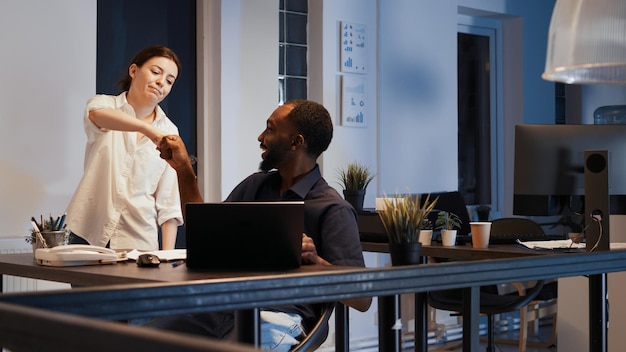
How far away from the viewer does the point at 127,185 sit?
370 cm

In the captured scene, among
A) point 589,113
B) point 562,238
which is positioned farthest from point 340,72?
point 589,113

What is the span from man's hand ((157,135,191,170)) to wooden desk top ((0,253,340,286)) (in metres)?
0.40

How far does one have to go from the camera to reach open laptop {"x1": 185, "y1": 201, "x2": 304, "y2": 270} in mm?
2279

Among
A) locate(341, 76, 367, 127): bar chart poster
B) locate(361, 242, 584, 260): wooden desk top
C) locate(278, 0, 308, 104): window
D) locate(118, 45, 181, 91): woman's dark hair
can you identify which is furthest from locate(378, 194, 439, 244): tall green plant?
locate(341, 76, 367, 127): bar chart poster

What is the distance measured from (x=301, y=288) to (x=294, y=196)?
56.8 inches

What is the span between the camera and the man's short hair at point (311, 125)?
303cm

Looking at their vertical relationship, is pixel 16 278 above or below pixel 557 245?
below

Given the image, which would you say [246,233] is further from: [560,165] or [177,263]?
[560,165]

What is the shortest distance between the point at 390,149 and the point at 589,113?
210cm

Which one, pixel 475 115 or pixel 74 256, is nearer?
pixel 74 256

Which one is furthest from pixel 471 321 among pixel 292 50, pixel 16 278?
pixel 292 50

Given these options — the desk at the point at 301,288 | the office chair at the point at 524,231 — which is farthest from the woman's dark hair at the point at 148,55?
the desk at the point at 301,288

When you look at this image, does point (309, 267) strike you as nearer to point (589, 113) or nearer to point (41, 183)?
point (41, 183)

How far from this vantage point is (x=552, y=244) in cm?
362
